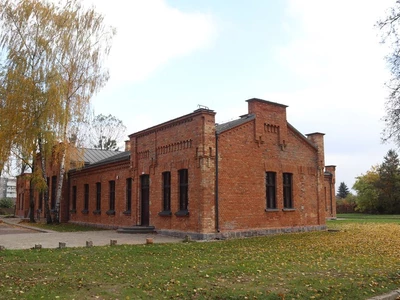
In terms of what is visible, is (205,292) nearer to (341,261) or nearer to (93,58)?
(341,261)

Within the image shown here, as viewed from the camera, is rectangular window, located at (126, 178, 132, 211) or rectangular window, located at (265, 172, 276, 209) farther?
rectangular window, located at (126, 178, 132, 211)

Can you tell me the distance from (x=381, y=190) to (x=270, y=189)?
35159mm

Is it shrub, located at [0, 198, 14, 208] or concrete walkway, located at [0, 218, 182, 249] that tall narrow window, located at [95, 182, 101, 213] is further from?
shrub, located at [0, 198, 14, 208]

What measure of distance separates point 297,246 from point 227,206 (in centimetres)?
421

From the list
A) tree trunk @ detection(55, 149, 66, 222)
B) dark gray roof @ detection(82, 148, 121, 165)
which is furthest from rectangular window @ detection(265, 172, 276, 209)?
dark gray roof @ detection(82, 148, 121, 165)

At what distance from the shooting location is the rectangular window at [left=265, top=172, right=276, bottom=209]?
1986 centimetres

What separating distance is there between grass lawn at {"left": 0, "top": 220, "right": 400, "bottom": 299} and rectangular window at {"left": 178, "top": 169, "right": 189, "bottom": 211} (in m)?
4.22

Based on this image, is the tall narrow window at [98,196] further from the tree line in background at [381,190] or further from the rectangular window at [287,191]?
the tree line in background at [381,190]

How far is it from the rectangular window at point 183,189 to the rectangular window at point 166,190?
3.33 feet

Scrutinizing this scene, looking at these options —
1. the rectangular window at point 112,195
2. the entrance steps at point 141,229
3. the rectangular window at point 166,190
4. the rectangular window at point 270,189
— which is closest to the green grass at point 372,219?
the rectangular window at point 270,189

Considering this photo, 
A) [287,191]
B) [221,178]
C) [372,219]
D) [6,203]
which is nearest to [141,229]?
[221,178]

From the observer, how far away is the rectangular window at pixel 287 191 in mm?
Answer: 20828

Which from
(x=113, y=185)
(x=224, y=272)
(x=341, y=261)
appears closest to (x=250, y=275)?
(x=224, y=272)

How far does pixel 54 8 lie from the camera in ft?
80.4
